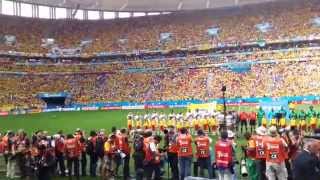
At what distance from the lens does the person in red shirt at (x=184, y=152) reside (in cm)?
1451

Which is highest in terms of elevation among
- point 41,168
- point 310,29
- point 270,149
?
point 310,29

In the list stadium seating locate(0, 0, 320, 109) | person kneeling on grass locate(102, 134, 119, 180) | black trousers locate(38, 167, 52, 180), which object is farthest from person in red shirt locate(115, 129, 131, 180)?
stadium seating locate(0, 0, 320, 109)

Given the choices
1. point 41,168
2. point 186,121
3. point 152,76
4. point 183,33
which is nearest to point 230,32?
point 183,33

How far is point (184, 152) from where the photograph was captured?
14.5 metres

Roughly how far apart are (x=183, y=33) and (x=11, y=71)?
22.7 metres

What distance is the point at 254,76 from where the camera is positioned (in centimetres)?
5650

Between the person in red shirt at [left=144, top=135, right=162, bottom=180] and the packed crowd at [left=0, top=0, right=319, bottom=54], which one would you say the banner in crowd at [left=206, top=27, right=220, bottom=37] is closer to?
the packed crowd at [left=0, top=0, right=319, bottom=54]

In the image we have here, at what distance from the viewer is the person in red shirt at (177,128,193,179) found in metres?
14.5

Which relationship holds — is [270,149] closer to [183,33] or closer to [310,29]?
[310,29]

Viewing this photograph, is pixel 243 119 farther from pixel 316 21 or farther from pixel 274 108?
Result: pixel 316 21

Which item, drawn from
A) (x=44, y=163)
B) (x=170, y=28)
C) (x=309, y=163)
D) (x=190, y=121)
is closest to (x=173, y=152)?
(x=44, y=163)

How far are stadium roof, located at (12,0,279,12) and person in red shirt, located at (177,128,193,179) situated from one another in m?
53.3

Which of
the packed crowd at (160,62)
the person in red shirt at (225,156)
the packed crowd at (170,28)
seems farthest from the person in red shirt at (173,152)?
the packed crowd at (170,28)

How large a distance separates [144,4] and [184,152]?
57.9m
